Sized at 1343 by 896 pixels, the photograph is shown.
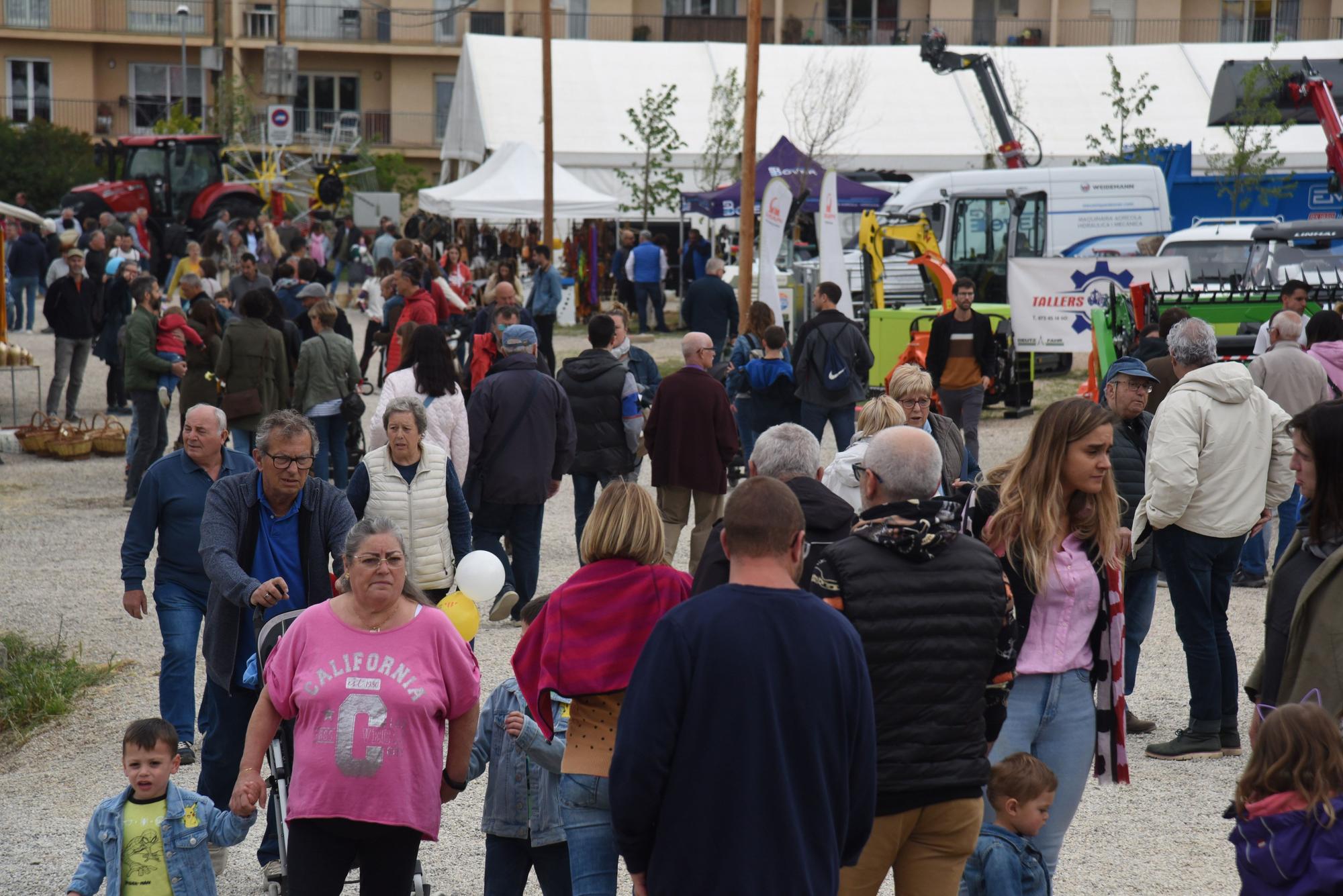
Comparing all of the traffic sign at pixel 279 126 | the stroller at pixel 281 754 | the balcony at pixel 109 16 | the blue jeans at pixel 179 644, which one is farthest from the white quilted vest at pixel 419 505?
the balcony at pixel 109 16

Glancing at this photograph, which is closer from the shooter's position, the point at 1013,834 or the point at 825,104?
the point at 1013,834

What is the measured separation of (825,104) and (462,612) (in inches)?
1148

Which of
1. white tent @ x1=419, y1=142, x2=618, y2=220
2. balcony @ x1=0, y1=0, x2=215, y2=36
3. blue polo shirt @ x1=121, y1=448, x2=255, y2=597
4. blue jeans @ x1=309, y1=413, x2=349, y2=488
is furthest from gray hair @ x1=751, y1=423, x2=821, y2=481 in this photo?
balcony @ x1=0, y1=0, x2=215, y2=36

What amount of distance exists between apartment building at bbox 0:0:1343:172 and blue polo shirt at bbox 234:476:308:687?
4451cm

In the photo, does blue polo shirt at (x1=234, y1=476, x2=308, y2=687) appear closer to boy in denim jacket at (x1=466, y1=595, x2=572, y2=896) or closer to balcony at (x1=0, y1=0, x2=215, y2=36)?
boy in denim jacket at (x1=466, y1=595, x2=572, y2=896)

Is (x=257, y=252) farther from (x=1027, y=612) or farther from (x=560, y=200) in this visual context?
(x=1027, y=612)

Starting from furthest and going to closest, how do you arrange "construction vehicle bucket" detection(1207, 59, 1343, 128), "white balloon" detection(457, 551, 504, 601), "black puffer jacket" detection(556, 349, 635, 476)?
"construction vehicle bucket" detection(1207, 59, 1343, 128) → "black puffer jacket" detection(556, 349, 635, 476) → "white balloon" detection(457, 551, 504, 601)

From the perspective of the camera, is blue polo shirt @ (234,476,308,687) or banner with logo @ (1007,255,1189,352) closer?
blue polo shirt @ (234,476,308,687)

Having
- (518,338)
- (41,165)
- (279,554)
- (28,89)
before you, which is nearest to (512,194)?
(518,338)

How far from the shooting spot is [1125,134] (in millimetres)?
31766

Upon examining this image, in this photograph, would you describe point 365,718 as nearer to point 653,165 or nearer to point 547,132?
point 547,132

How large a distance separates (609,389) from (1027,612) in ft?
18.3

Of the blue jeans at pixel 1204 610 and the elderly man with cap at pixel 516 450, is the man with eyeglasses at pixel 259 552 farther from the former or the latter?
the blue jeans at pixel 1204 610

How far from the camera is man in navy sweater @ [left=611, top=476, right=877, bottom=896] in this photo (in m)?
3.13
